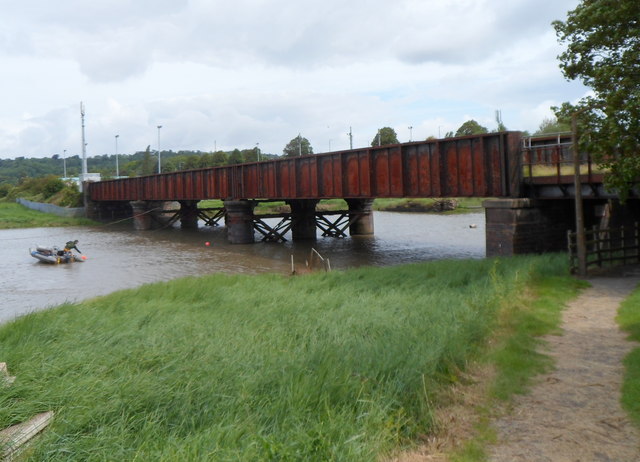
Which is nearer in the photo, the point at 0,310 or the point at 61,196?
the point at 0,310

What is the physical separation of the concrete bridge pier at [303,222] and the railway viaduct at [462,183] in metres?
0.08

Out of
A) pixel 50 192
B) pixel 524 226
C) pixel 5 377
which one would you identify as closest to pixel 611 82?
pixel 524 226

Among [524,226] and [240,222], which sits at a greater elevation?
[240,222]

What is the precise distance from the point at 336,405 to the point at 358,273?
44.7 ft

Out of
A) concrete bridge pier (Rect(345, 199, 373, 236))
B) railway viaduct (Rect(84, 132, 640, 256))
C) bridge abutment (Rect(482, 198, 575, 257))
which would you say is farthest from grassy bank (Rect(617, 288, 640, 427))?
concrete bridge pier (Rect(345, 199, 373, 236))

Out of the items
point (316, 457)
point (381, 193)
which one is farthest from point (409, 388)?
point (381, 193)

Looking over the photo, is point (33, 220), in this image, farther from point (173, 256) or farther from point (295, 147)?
point (295, 147)

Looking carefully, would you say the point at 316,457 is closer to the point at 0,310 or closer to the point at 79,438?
the point at 79,438

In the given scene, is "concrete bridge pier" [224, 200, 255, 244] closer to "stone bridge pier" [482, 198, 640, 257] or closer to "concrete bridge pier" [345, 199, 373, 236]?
"concrete bridge pier" [345, 199, 373, 236]

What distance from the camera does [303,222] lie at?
44219 mm

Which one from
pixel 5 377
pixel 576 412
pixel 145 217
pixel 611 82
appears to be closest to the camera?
pixel 5 377

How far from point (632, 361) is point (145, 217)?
57.2 m

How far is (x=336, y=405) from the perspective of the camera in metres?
6.43

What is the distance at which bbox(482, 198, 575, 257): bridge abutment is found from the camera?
22.0 meters
